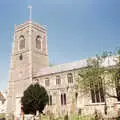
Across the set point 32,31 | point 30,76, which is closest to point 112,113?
point 30,76

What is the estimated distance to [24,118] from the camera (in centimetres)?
2130

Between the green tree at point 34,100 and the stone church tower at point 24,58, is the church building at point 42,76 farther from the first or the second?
the green tree at point 34,100

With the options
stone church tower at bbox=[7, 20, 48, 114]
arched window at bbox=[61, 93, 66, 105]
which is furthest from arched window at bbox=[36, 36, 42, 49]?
arched window at bbox=[61, 93, 66, 105]

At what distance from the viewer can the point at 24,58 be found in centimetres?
4391

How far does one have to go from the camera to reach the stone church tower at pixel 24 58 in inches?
1619

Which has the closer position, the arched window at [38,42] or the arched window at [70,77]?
the arched window at [70,77]

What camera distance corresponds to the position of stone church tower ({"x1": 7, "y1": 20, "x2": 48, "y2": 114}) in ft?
135

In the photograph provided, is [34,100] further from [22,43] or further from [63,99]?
[22,43]

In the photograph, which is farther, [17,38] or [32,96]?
[17,38]

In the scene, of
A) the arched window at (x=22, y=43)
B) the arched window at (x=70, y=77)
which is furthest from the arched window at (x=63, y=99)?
the arched window at (x=22, y=43)

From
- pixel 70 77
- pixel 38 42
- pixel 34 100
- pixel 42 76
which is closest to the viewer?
pixel 34 100

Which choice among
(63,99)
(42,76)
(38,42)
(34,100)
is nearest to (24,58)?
(38,42)

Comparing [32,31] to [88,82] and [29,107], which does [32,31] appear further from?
[88,82]

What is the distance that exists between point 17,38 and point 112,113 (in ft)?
107
